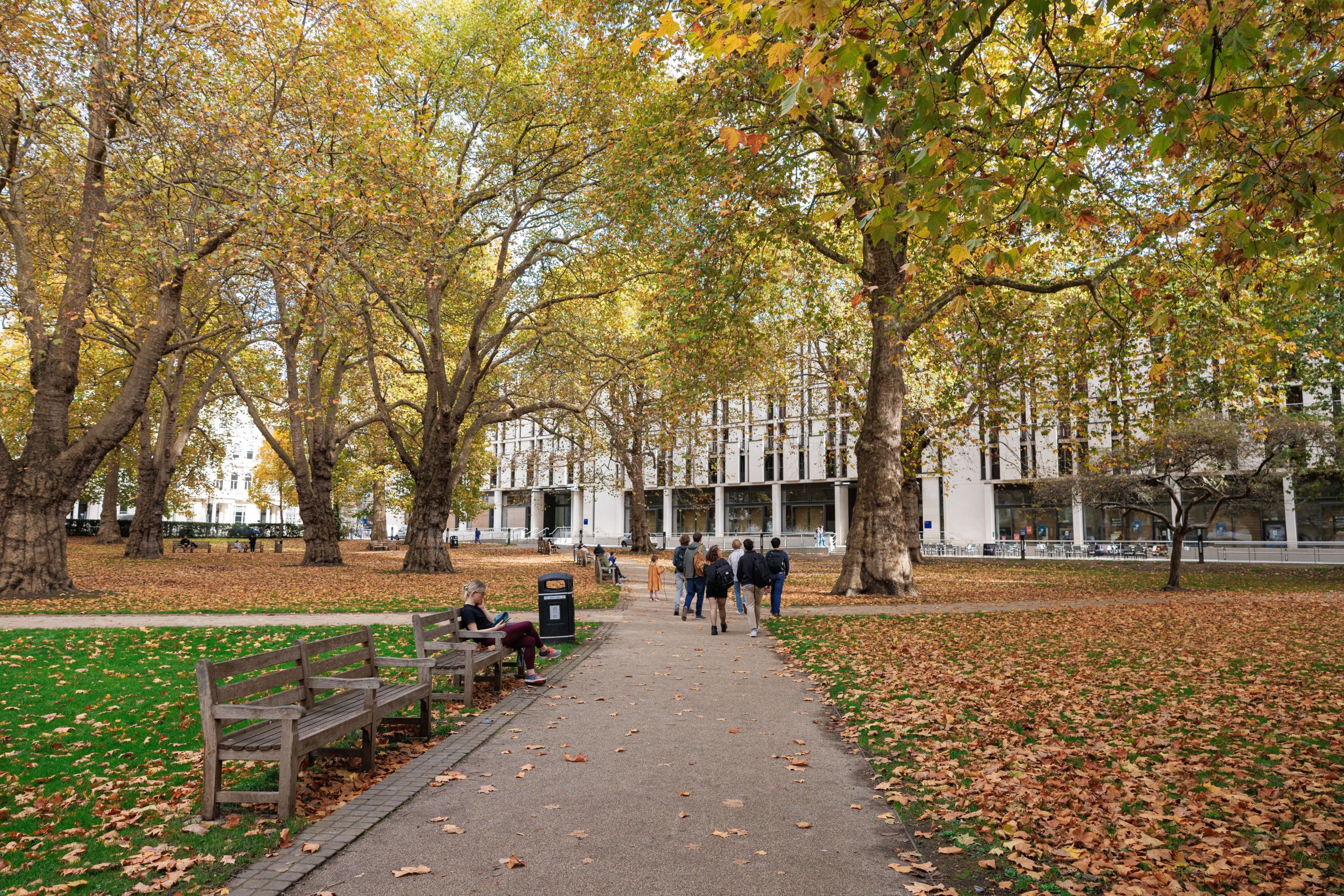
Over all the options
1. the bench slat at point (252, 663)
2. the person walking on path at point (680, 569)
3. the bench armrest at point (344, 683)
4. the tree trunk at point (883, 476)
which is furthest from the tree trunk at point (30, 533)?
the tree trunk at point (883, 476)

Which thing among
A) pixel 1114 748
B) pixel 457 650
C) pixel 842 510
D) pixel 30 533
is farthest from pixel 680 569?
pixel 842 510

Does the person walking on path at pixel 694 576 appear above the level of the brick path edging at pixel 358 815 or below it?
above

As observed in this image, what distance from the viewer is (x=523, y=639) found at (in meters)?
9.38

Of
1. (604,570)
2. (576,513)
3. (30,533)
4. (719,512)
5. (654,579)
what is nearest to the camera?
(30,533)

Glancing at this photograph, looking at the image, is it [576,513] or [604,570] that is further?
[576,513]

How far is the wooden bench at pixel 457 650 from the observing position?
8.01 meters

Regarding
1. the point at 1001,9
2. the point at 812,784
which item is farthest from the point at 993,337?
the point at 812,784

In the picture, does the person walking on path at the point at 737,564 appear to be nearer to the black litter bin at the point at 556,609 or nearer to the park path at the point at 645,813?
the black litter bin at the point at 556,609

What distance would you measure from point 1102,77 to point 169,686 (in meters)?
11.1

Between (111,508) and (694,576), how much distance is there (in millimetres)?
41301

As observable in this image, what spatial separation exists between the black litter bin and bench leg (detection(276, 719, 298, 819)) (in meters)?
6.99

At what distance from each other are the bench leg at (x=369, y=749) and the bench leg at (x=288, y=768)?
98cm

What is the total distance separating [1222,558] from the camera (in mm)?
39531

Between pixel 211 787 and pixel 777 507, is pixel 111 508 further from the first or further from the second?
pixel 211 787
